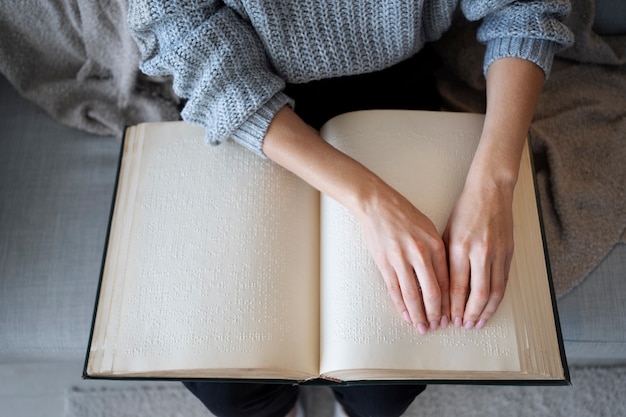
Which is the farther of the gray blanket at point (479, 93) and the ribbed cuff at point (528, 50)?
the gray blanket at point (479, 93)

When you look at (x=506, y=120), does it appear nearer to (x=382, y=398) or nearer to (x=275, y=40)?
(x=275, y=40)

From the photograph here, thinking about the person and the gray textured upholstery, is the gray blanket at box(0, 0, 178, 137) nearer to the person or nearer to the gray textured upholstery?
the gray textured upholstery

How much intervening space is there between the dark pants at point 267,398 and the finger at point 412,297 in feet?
0.69

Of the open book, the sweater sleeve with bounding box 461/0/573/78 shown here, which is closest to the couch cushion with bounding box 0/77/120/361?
the open book

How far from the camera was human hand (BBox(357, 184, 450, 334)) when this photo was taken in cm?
64

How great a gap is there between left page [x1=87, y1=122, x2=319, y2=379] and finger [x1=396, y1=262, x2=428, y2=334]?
0.13 meters

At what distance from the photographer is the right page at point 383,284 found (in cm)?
63

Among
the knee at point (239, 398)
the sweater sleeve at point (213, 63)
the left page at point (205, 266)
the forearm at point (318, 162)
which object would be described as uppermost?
the sweater sleeve at point (213, 63)

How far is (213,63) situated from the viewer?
66 centimetres

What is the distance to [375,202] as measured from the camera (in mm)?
676

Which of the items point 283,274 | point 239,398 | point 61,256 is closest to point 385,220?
point 283,274

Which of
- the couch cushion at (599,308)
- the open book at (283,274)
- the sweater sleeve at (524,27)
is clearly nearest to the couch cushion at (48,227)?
the open book at (283,274)

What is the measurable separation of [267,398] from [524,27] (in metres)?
0.69

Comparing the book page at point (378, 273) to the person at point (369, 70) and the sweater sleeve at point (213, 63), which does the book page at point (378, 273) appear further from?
the sweater sleeve at point (213, 63)
